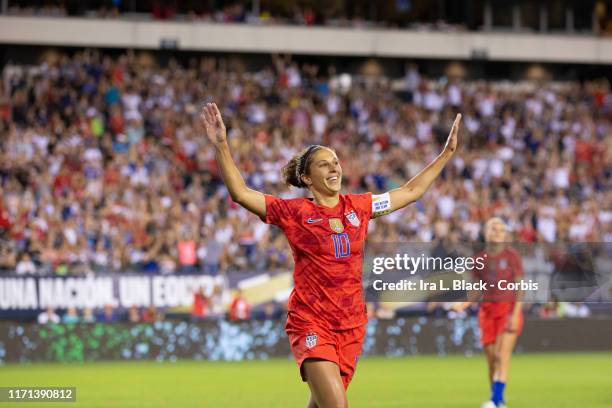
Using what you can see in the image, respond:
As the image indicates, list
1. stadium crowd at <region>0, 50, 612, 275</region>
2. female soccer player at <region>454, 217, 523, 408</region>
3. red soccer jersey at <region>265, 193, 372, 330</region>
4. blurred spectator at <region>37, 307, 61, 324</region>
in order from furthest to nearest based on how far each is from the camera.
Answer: stadium crowd at <region>0, 50, 612, 275</region>
blurred spectator at <region>37, 307, 61, 324</region>
female soccer player at <region>454, 217, 523, 408</region>
red soccer jersey at <region>265, 193, 372, 330</region>

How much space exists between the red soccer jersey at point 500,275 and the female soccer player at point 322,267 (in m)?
2.14

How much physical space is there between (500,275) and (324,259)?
432 centimetres

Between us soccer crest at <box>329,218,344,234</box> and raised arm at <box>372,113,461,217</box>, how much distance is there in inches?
15.4

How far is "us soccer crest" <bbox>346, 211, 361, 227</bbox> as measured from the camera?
26.2ft

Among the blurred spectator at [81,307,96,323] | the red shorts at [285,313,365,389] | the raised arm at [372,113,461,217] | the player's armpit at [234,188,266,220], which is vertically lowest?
the red shorts at [285,313,365,389]

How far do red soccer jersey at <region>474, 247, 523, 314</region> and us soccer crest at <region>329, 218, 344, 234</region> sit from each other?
86.8 inches

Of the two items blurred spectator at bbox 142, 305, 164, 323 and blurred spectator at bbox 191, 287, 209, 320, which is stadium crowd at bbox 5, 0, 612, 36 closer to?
blurred spectator at bbox 191, 287, 209, 320

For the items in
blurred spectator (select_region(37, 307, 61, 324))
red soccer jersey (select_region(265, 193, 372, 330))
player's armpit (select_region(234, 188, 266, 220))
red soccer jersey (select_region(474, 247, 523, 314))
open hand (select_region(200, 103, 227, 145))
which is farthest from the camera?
blurred spectator (select_region(37, 307, 61, 324))

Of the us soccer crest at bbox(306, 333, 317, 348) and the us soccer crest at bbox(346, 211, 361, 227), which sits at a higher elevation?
the us soccer crest at bbox(346, 211, 361, 227)

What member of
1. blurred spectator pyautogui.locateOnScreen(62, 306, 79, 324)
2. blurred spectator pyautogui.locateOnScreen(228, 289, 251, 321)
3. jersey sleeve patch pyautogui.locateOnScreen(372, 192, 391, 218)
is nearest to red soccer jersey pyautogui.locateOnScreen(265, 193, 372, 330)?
jersey sleeve patch pyautogui.locateOnScreen(372, 192, 391, 218)

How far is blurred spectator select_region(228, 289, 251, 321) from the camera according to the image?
21578mm

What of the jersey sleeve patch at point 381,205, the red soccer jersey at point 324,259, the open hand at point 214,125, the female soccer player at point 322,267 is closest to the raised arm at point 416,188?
the jersey sleeve patch at point 381,205

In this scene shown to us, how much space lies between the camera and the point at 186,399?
14.8 m

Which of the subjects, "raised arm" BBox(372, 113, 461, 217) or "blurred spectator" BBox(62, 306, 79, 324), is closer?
"raised arm" BBox(372, 113, 461, 217)
